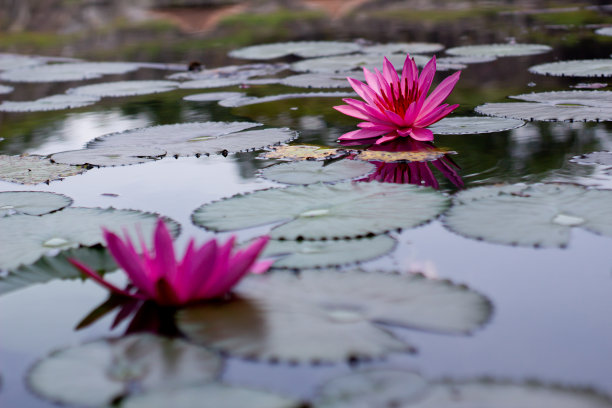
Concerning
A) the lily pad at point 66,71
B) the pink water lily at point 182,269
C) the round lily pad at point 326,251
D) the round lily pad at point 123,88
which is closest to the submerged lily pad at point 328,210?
the round lily pad at point 326,251

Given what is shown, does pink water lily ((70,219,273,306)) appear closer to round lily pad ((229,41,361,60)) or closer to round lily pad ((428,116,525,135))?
round lily pad ((428,116,525,135))

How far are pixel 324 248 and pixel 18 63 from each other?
449cm

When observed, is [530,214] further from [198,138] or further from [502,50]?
[502,50]

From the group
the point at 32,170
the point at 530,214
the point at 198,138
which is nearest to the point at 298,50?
the point at 198,138

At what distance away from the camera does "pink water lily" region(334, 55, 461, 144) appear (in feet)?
6.61

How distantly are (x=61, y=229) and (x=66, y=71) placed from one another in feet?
10.5

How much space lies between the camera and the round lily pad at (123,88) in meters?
3.44

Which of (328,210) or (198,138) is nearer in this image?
(328,210)

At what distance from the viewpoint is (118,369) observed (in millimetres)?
894

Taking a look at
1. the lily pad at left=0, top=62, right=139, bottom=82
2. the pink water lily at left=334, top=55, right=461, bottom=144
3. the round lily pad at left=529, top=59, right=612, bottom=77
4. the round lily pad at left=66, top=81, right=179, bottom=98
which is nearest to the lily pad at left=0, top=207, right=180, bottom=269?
A: the pink water lily at left=334, top=55, right=461, bottom=144

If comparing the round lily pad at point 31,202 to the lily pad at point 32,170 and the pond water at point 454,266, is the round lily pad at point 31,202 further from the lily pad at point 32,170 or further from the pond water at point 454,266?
the lily pad at point 32,170

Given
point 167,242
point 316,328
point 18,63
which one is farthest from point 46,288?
point 18,63

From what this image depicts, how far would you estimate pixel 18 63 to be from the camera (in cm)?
505

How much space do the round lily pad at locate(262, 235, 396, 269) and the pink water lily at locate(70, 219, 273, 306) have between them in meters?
0.15
